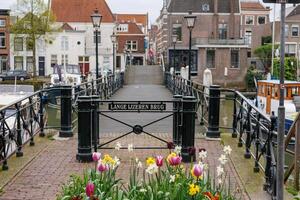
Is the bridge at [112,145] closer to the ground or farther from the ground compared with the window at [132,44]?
closer to the ground

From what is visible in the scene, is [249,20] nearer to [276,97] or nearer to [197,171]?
[276,97]

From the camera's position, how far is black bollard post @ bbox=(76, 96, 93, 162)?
8500mm

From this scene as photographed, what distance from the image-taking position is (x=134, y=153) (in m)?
9.24

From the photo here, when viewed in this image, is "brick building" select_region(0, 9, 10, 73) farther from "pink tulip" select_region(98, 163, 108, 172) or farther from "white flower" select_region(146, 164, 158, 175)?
"white flower" select_region(146, 164, 158, 175)

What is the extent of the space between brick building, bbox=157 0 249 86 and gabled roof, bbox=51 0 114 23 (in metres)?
11.3

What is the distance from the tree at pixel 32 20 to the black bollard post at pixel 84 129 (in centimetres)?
4696

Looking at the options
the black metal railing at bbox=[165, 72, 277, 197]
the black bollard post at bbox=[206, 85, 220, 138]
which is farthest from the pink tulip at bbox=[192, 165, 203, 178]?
the black bollard post at bbox=[206, 85, 220, 138]

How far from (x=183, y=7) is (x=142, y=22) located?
4507cm

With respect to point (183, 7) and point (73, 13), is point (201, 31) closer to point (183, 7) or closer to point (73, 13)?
point (183, 7)

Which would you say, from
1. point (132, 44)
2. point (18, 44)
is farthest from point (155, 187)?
point (132, 44)

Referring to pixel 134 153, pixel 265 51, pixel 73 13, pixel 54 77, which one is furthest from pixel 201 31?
pixel 134 153

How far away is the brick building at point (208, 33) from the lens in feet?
204

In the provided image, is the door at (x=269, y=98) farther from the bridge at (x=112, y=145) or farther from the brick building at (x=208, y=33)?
the brick building at (x=208, y=33)

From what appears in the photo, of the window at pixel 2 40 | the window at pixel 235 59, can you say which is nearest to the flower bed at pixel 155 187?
the window at pixel 235 59
